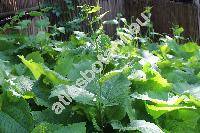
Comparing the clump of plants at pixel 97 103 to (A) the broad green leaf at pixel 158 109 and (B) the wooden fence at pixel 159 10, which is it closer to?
(A) the broad green leaf at pixel 158 109

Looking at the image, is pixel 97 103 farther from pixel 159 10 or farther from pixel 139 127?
pixel 159 10

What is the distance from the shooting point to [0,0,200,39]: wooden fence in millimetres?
6871

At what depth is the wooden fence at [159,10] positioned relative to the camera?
6.87 metres

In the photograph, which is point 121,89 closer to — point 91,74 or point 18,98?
point 91,74

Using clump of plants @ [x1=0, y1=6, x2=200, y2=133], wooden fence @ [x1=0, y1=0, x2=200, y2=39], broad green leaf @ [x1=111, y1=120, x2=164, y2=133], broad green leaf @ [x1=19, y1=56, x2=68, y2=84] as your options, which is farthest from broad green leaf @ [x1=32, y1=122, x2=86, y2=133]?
wooden fence @ [x1=0, y1=0, x2=200, y2=39]

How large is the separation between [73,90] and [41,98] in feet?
0.53

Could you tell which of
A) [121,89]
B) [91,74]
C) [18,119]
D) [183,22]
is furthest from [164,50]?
[183,22]

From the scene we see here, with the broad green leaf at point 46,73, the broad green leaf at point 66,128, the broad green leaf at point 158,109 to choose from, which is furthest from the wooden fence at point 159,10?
the broad green leaf at point 66,128

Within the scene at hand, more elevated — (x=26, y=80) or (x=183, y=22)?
(x=26, y=80)

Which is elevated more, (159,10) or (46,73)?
(46,73)

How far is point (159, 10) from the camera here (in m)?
8.36

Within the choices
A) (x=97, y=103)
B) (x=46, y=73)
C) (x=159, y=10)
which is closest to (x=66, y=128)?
(x=97, y=103)

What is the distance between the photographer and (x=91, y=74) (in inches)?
67.8

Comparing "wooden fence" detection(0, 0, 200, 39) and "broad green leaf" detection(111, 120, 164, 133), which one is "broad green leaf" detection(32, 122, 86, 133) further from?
"wooden fence" detection(0, 0, 200, 39)
